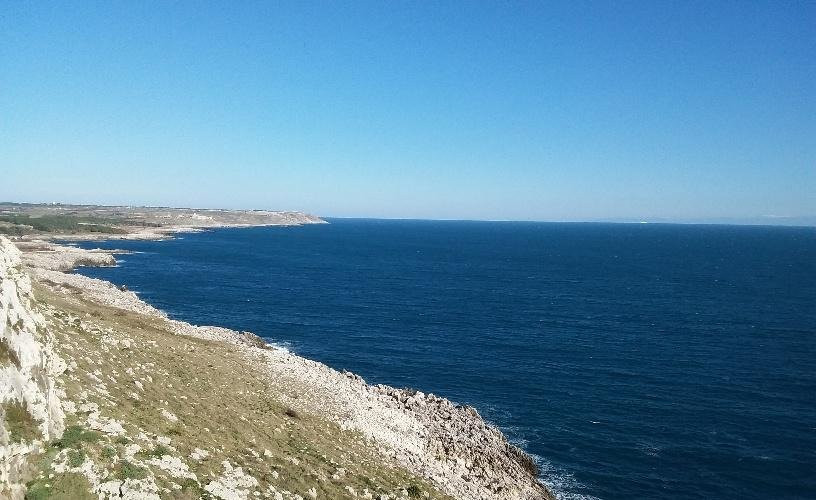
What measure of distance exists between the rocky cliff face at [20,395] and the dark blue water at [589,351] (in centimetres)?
3351

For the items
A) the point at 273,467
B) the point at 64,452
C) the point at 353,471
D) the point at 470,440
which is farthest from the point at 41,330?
the point at 470,440

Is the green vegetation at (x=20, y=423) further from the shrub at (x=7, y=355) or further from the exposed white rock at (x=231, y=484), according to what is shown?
the exposed white rock at (x=231, y=484)

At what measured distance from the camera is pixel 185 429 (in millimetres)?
25188

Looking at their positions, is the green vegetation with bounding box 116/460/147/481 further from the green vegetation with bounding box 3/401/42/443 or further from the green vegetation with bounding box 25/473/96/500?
the green vegetation with bounding box 3/401/42/443

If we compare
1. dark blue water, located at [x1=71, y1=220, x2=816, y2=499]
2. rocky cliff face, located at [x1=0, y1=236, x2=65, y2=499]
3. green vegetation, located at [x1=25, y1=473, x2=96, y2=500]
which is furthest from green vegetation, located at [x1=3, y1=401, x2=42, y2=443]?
dark blue water, located at [x1=71, y1=220, x2=816, y2=499]

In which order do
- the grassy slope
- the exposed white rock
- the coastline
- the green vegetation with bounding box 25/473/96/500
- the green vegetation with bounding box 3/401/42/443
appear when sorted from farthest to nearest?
the coastline
the exposed white rock
the grassy slope
the green vegetation with bounding box 3/401/42/443
the green vegetation with bounding box 25/473/96/500

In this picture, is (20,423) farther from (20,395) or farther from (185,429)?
(185,429)

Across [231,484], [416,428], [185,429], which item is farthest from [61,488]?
[416,428]

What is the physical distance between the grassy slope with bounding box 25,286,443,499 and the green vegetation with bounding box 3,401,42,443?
836 mm

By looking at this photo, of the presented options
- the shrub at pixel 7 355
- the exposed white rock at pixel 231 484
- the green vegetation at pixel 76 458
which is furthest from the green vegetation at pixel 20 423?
the exposed white rock at pixel 231 484

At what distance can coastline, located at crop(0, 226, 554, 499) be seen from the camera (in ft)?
112

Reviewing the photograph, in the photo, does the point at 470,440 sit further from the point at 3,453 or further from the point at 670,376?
the point at 670,376

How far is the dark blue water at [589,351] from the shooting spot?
43281 mm

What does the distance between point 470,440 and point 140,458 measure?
2643cm
